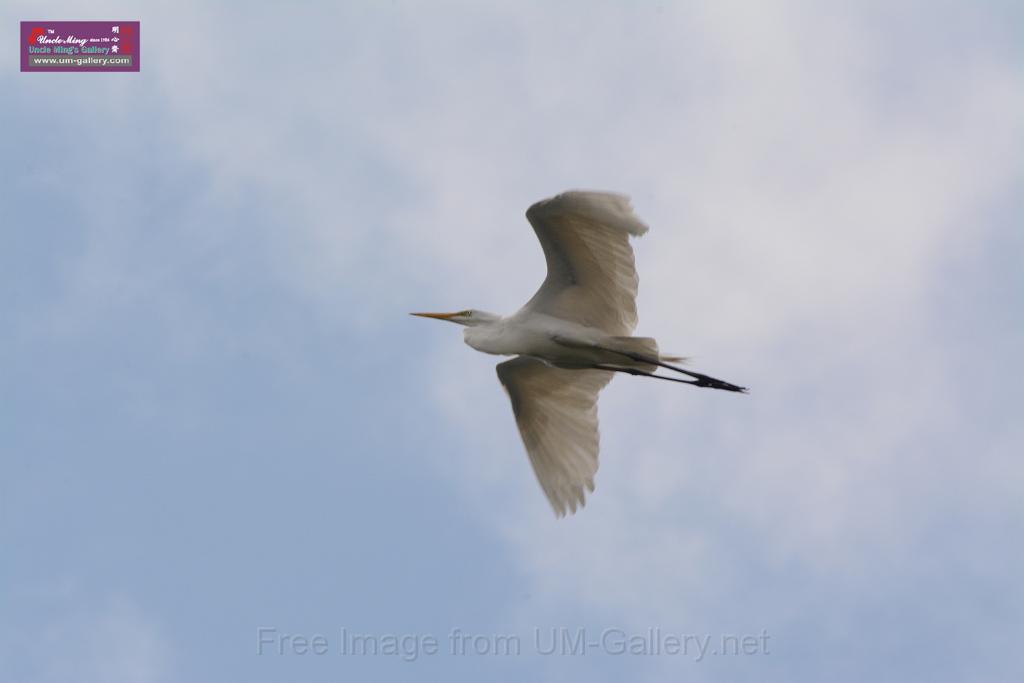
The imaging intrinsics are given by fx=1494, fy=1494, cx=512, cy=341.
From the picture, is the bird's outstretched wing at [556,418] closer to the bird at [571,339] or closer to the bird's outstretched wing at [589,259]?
the bird at [571,339]

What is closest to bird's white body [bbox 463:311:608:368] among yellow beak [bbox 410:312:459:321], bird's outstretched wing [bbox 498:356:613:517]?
bird's outstretched wing [bbox 498:356:613:517]

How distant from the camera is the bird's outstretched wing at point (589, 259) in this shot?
11938 millimetres

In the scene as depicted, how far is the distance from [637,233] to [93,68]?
8.14 metres

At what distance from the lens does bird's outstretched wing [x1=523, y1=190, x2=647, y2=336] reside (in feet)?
39.2

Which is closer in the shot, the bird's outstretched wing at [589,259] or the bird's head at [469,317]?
the bird's outstretched wing at [589,259]

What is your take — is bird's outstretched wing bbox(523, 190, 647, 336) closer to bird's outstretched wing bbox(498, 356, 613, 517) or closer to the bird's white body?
the bird's white body

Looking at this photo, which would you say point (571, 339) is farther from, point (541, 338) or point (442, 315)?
point (442, 315)

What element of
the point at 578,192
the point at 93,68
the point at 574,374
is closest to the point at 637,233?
the point at 578,192

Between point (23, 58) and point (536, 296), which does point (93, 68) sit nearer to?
point (23, 58)

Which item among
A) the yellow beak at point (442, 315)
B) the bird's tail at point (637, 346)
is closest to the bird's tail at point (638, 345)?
the bird's tail at point (637, 346)

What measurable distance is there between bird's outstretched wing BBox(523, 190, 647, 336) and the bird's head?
20.7 inches

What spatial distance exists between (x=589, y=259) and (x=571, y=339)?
75 centimetres

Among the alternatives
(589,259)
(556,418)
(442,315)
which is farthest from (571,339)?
(442,315)

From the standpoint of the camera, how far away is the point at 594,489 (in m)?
13.3
